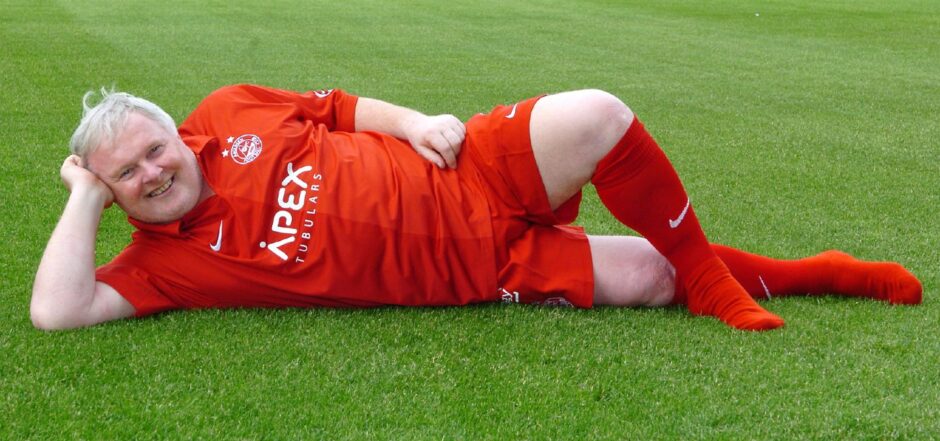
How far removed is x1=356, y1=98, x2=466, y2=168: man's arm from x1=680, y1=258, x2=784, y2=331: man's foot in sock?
2.25 ft

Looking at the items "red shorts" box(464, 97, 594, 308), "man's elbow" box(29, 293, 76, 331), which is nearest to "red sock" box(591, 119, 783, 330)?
"red shorts" box(464, 97, 594, 308)

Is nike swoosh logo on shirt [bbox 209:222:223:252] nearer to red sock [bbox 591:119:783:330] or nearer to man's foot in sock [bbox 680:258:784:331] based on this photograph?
red sock [bbox 591:119:783:330]

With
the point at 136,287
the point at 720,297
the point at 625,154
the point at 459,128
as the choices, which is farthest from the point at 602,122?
the point at 136,287

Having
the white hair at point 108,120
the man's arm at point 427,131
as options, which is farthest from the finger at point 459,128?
the white hair at point 108,120

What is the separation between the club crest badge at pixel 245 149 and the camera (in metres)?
2.95

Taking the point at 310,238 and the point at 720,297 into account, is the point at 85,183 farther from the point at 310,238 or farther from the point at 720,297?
the point at 720,297

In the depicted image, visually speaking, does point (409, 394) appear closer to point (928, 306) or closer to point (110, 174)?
point (110, 174)

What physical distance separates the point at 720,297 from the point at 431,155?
82cm

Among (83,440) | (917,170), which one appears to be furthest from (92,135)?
(917,170)

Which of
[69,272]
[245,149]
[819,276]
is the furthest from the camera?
[819,276]

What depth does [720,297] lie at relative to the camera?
2885 millimetres

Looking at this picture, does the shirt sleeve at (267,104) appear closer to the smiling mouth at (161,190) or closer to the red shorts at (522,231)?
the smiling mouth at (161,190)

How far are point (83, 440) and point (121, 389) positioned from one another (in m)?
0.25

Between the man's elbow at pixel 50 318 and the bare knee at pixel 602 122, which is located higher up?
the bare knee at pixel 602 122
